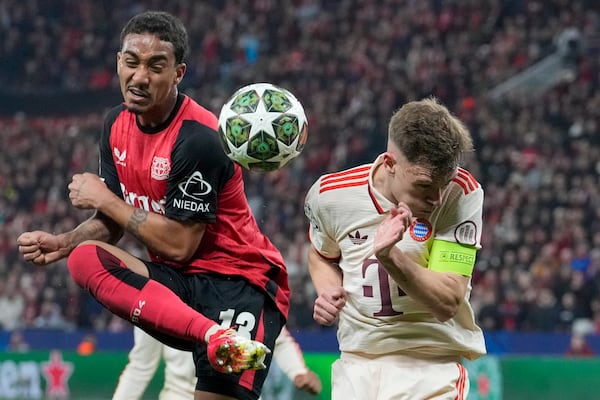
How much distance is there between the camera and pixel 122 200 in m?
5.19

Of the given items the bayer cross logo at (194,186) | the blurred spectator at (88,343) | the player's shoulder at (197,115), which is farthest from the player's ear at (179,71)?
the blurred spectator at (88,343)

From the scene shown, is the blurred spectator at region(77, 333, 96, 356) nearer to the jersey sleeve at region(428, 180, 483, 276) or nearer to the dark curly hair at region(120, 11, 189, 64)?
the dark curly hair at region(120, 11, 189, 64)

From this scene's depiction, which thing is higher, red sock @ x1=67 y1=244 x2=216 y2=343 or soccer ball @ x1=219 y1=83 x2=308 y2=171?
→ soccer ball @ x1=219 y1=83 x2=308 y2=171

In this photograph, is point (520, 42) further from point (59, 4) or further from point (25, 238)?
point (25, 238)

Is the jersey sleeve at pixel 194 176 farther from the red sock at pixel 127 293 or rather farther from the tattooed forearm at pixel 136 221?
the red sock at pixel 127 293

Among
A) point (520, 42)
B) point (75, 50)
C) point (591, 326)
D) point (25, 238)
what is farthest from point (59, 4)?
point (25, 238)

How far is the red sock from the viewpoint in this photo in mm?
4773

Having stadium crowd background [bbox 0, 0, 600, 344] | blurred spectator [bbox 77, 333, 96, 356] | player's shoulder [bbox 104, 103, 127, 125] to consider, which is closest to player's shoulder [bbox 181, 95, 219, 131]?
player's shoulder [bbox 104, 103, 127, 125]

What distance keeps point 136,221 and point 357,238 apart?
1083 mm

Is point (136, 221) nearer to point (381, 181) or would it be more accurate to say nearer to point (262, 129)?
point (262, 129)

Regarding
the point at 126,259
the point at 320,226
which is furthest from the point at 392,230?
the point at 126,259

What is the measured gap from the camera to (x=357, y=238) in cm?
471

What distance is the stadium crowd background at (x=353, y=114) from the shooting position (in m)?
15.3

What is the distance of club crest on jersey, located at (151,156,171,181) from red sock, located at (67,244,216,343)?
0.48m
